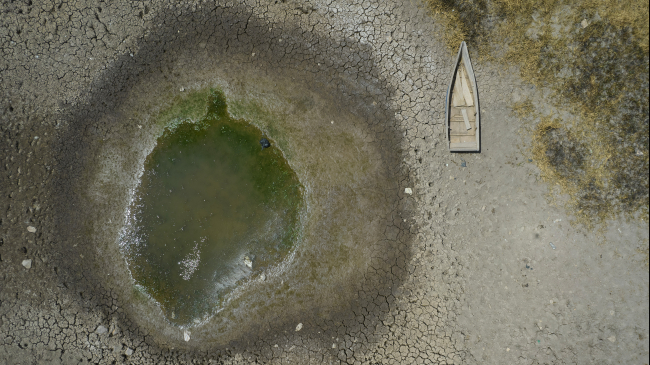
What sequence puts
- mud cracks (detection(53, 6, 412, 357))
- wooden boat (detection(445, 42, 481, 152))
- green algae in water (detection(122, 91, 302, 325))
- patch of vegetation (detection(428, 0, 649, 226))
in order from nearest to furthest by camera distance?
1. patch of vegetation (detection(428, 0, 649, 226))
2. wooden boat (detection(445, 42, 481, 152))
3. mud cracks (detection(53, 6, 412, 357))
4. green algae in water (detection(122, 91, 302, 325))

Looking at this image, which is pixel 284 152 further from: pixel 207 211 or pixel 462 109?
pixel 462 109

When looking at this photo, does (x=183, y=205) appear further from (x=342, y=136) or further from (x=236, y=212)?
(x=342, y=136)

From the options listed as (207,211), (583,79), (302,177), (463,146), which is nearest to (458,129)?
(463,146)

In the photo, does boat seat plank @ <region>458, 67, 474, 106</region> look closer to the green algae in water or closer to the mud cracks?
the mud cracks

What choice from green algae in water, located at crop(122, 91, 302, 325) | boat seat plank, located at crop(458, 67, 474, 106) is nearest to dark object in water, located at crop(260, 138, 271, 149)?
green algae in water, located at crop(122, 91, 302, 325)

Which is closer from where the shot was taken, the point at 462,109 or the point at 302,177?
the point at 462,109

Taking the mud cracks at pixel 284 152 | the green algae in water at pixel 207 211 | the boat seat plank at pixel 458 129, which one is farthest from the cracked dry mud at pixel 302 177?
the green algae in water at pixel 207 211

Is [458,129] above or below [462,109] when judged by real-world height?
below
